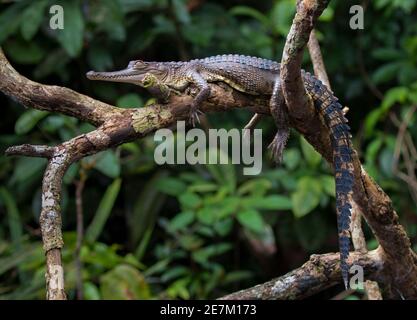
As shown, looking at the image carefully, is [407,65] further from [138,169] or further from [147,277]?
[147,277]

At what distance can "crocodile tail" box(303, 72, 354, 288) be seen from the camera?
2.31m

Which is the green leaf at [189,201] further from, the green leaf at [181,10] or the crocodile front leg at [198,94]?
the crocodile front leg at [198,94]

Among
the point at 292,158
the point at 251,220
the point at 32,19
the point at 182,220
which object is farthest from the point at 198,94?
the point at 32,19

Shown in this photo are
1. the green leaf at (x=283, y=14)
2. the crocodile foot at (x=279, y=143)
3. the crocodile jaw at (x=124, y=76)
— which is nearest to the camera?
the crocodile foot at (x=279, y=143)

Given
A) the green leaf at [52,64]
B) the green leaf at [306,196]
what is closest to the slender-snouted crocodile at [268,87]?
the green leaf at [306,196]

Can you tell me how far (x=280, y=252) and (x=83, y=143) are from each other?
9.72 feet

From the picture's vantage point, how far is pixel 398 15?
503 cm

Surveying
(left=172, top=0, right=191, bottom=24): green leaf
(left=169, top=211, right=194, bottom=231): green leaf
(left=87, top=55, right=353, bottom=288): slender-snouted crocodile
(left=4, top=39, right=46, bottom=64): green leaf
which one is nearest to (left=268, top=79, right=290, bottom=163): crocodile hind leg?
(left=87, top=55, right=353, bottom=288): slender-snouted crocodile

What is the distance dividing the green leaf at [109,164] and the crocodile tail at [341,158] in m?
1.78

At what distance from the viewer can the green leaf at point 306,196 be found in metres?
4.01

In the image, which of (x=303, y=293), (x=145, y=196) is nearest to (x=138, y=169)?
(x=145, y=196)

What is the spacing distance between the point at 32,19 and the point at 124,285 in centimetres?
167

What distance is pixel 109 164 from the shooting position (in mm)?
3963
